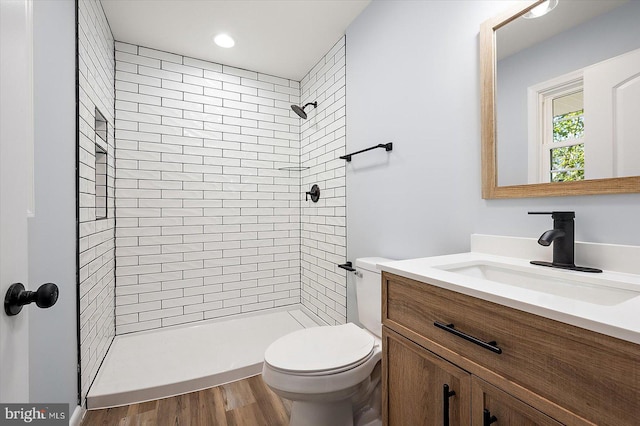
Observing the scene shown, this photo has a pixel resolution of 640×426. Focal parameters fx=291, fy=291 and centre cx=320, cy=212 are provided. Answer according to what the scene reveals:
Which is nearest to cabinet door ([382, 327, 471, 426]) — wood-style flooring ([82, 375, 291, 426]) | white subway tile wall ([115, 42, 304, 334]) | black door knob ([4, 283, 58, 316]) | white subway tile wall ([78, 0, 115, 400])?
wood-style flooring ([82, 375, 291, 426])

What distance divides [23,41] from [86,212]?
1.25 metres

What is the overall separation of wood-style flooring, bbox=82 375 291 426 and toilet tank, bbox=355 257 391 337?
2.25ft

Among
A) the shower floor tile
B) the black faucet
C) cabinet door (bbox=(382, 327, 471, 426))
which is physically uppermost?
the black faucet

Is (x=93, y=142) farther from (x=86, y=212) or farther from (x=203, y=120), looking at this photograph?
(x=203, y=120)

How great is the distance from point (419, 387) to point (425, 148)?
1131 mm

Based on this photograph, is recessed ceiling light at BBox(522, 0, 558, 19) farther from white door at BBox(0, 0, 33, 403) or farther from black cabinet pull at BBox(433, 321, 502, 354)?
white door at BBox(0, 0, 33, 403)

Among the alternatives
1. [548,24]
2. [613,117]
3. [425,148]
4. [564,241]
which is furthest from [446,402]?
[548,24]

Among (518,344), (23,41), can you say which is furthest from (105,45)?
(518,344)

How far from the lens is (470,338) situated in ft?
2.47

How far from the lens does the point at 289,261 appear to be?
3074mm

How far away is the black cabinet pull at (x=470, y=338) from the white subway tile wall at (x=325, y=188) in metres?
1.46

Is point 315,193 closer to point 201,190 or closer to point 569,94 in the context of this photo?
point 201,190

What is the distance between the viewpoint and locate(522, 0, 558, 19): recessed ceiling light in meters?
1.06

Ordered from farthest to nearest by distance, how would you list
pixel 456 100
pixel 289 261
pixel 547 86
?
pixel 289 261, pixel 456 100, pixel 547 86
